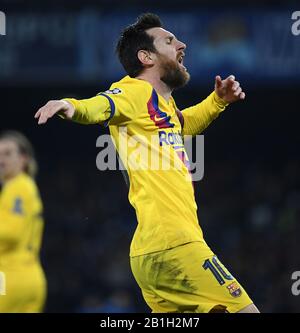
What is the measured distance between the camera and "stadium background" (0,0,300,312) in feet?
42.7

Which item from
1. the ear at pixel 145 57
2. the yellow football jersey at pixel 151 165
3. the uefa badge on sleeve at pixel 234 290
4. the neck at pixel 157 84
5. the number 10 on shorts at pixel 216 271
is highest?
the ear at pixel 145 57

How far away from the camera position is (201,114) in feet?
19.7

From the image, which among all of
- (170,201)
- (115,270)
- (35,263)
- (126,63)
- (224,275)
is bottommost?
(115,270)

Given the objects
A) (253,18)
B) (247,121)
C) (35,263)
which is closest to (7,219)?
(35,263)

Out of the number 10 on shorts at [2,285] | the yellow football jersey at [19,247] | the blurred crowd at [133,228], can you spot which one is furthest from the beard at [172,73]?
the blurred crowd at [133,228]

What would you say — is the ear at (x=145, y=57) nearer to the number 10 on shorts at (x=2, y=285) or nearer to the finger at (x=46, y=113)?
the finger at (x=46, y=113)

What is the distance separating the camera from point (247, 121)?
15.5m

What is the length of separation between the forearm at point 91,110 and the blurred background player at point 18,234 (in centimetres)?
338

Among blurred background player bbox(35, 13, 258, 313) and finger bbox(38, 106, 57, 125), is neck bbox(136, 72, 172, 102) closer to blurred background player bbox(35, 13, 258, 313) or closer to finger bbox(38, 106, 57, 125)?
blurred background player bbox(35, 13, 258, 313)

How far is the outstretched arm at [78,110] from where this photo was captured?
4.51 metres

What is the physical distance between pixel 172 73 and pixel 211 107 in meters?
0.58

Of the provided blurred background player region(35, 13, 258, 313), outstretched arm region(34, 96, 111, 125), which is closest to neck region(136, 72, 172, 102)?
blurred background player region(35, 13, 258, 313)

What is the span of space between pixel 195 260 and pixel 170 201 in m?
0.38
